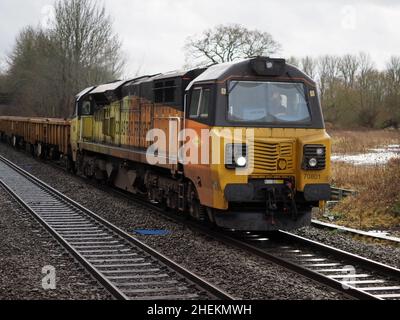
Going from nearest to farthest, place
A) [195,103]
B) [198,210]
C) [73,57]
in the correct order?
[195,103] → [198,210] → [73,57]

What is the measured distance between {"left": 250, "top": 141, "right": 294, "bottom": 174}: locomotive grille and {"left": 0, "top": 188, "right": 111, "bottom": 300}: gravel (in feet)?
11.5

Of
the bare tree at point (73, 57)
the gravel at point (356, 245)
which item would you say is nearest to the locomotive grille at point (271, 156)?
the gravel at point (356, 245)

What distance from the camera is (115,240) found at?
11.0 meters

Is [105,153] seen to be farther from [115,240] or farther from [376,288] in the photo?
[376,288]

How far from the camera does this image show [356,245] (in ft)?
35.0

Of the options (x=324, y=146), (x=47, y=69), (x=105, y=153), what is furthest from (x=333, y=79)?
(x=324, y=146)

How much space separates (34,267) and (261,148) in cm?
421

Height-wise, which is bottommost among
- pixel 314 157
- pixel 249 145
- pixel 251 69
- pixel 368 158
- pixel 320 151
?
pixel 368 158

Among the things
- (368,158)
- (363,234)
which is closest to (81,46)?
(368,158)

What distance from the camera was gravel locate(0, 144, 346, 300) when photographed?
298 inches

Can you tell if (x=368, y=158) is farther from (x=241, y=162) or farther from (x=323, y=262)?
(x=323, y=262)

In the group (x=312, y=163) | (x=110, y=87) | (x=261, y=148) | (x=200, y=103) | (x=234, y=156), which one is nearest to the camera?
(x=234, y=156)

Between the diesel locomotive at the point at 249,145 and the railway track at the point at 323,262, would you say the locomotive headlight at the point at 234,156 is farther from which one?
the railway track at the point at 323,262

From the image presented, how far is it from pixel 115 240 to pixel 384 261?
15.6ft
